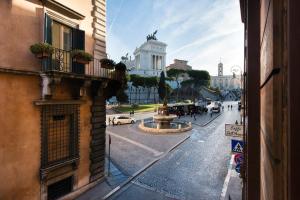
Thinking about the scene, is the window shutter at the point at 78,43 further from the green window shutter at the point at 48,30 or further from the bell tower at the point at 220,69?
the bell tower at the point at 220,69

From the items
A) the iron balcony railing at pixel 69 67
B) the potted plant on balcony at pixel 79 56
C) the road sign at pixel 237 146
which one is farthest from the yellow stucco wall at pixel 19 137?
the road sign at pixel 237 146

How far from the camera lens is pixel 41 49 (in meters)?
9.17

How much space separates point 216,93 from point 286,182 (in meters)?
127

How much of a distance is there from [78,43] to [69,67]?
1.29 meters

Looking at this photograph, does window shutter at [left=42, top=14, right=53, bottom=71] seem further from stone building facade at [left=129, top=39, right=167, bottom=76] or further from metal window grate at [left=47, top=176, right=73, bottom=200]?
stone building facade at [left=129, top=39, right=167, bottom=76]

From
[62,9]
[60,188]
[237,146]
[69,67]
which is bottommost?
[60,188]

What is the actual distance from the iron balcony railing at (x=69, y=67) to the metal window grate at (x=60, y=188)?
504cm

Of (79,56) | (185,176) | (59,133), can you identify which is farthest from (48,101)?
(185,176)

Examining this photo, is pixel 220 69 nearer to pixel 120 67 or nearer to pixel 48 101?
pixel 120 67

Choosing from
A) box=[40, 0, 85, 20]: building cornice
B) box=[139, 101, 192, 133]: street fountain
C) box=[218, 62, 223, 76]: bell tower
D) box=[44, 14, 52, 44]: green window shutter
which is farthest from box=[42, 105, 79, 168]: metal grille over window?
box=[218, 62, 223, 76]: bell tower

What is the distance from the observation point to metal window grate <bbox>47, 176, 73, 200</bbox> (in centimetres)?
1062

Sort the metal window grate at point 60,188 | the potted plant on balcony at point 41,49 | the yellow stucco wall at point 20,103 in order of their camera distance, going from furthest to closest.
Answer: the metal window grate at point 60,188
the potted plant on balcony at point 41,49
the yellow stucco wall at point 20,103

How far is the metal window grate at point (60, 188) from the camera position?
34.9 ft

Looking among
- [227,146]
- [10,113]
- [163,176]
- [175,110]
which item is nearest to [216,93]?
[175,110]
